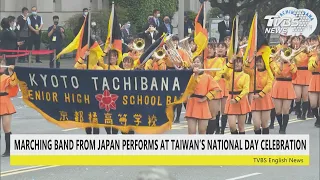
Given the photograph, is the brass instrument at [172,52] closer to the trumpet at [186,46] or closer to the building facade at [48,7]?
the trumpet at [186,46]

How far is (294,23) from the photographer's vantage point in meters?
23.9

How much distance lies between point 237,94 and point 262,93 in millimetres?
647

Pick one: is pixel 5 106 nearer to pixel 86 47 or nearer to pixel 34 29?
pixel 86 47

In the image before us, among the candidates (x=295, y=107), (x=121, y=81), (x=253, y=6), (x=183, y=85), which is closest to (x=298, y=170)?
(x=183, y=85)

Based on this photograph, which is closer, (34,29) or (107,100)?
(107,100)

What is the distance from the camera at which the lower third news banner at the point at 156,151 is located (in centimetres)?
1173

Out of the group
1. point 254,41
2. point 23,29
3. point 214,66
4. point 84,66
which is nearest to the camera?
point 84,66

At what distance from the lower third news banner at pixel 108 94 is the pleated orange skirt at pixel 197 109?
2.62ft

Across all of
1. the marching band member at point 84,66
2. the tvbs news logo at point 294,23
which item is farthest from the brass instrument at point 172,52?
the tvbs news logo at point 294,23

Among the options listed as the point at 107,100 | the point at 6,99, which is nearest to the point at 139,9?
the point at 6,99

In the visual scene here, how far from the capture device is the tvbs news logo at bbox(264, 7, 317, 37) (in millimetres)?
23688

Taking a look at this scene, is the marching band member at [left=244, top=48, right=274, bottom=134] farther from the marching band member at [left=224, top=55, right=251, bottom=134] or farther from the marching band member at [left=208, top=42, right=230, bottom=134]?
the marching band member at [left=208, top=42, right=230, bottom=134]

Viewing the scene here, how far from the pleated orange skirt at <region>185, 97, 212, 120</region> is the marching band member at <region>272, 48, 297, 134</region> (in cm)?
329

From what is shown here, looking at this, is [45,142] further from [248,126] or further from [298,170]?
[248,126]
